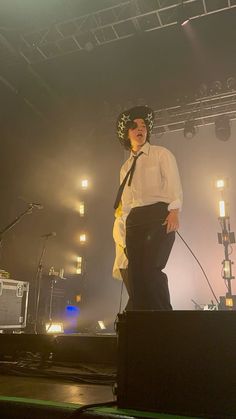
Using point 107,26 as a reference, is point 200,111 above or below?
below

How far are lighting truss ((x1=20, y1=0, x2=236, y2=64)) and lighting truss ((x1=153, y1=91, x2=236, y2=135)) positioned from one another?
5.52 feet

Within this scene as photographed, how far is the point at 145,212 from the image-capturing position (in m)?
2.21

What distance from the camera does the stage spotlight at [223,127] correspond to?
24.3 feet

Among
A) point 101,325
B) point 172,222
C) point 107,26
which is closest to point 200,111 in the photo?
point 107,26

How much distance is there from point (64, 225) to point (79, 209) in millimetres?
648

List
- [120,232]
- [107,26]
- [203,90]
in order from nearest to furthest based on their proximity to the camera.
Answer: [120,232], [107,26], [203,90]

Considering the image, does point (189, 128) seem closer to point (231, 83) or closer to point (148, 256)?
point (231, 83)

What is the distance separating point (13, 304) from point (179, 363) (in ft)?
15.5

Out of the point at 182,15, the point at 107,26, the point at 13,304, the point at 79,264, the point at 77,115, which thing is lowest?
the point at 13,304

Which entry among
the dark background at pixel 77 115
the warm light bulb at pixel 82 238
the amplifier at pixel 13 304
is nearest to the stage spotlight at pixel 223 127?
the dark background at pixel 77 115

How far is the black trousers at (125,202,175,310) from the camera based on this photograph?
6.65 feet

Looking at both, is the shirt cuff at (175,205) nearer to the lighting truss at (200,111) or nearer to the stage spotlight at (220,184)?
the lighting truss at (200,111)

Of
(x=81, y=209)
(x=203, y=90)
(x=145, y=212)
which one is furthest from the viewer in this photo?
(x=81, y=209)

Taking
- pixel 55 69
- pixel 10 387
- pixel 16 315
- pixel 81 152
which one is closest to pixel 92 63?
pixel 55 69
